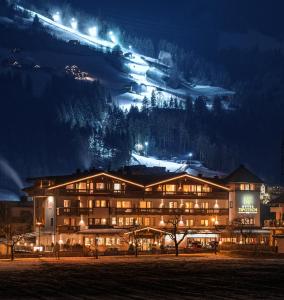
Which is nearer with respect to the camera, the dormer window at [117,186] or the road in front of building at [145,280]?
the road in front of building at [145,280]

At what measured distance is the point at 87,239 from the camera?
104 meters

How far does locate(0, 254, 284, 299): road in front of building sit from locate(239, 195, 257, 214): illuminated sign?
4308 cm

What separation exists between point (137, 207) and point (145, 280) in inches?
2285

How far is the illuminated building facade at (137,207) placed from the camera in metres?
105

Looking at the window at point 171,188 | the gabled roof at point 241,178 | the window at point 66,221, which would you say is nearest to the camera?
the window at point 66,221

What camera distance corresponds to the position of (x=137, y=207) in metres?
112

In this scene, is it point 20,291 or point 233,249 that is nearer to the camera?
point 20,291

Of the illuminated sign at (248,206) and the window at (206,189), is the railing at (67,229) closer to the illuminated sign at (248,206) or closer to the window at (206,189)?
the window at (206,189)

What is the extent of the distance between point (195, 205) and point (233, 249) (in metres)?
22.1

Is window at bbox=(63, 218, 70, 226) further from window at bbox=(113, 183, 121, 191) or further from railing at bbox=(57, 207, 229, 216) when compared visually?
window at bbox=(113, 183, 121, 191)

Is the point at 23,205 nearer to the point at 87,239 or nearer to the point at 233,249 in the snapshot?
the point at 87,239

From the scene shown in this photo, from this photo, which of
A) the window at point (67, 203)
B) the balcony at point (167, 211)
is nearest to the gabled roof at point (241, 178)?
the balcony at point (167, 211)

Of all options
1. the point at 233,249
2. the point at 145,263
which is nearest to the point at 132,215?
the point at 233,249

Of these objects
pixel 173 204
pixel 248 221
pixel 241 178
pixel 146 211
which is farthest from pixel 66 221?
pixel 241 178
